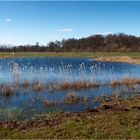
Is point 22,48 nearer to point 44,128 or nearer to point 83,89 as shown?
point 83,89

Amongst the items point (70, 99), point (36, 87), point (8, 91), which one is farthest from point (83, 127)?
point (36, 87)

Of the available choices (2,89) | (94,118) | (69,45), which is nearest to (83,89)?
(2,89)

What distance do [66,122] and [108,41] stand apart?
353 ft

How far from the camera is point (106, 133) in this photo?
8.98 meters

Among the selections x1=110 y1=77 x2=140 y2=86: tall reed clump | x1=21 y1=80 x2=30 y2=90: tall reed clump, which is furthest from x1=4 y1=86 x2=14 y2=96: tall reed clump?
x1=110 y1=77 x2=140 y2=86: tall reed clump

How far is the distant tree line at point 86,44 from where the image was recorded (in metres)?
108

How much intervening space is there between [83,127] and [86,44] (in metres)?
109

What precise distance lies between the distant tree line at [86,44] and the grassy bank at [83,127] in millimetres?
93108

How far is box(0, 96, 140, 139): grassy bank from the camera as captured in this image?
8.94 metres

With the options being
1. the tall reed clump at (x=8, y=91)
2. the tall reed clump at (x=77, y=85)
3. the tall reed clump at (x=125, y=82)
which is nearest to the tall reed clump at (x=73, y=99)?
the tall reed clump at (x=8, y=91)

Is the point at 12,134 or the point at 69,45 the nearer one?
the point at 12,134

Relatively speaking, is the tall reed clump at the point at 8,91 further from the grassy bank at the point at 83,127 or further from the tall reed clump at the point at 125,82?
the grassy bank at the point at 83,127

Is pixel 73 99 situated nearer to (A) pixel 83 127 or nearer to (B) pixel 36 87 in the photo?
(B) pixel 36 87

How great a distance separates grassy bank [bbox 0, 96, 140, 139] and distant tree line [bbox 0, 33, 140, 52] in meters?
93.1
